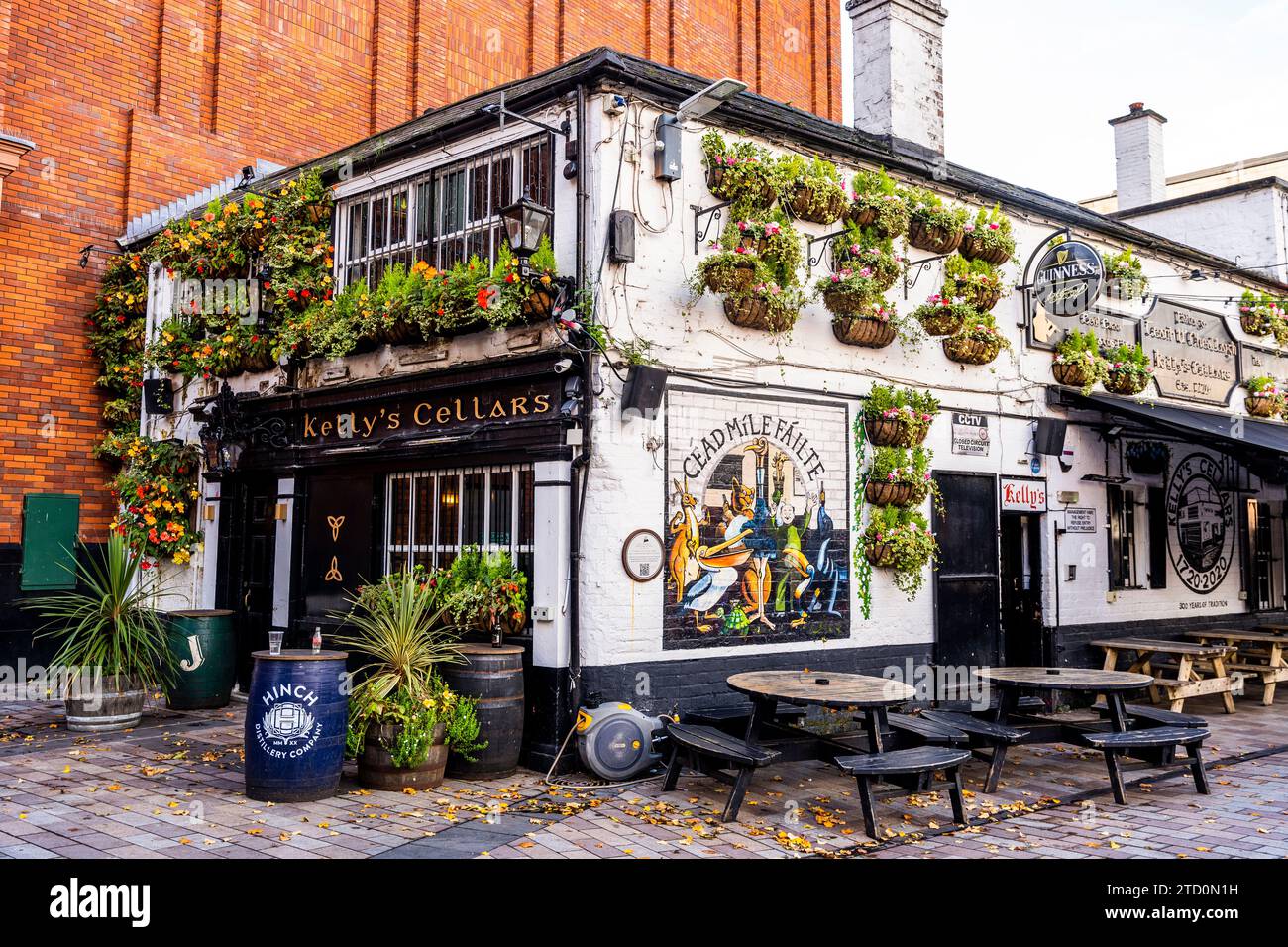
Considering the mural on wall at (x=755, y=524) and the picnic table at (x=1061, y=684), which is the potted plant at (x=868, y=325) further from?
Result: the picnic table at (x=1061, y=684)

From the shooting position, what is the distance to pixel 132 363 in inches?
496

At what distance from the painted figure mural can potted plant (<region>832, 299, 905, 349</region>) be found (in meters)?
1.31

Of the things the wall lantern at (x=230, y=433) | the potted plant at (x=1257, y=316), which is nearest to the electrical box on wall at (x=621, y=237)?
the wall lantern at (x=230, y=433)

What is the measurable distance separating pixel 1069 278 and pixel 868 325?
11.2 ft

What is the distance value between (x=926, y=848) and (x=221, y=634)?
24.4 ft

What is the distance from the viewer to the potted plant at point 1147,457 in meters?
12.8

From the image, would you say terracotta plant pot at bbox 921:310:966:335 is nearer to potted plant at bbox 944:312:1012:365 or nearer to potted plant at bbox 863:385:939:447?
potted plant at bbox 944:312:1012:365

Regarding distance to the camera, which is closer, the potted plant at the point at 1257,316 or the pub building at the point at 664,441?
the pub building at the point at 664,441

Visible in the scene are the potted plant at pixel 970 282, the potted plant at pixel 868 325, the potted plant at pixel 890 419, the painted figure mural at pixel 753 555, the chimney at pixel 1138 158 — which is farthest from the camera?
the chimney at pixel 1138 158

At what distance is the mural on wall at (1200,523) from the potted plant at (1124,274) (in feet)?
8.13

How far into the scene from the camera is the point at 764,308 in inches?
347
